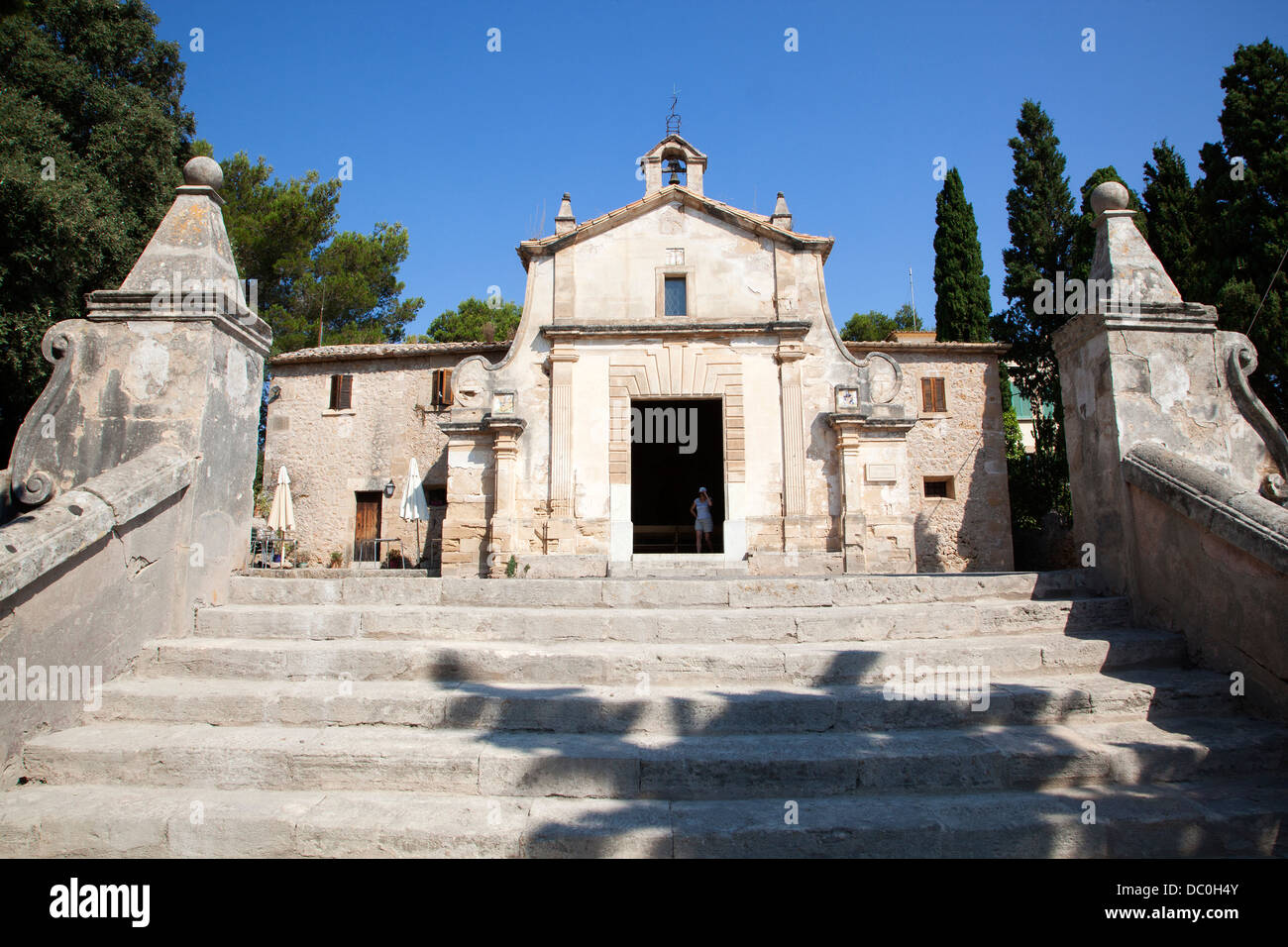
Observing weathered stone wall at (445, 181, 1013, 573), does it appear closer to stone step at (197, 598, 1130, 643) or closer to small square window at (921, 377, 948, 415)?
stone step at (197, 598, 1130, 643)

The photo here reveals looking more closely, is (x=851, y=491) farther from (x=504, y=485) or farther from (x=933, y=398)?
(x=933, y=398)

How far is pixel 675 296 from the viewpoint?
1484 cm

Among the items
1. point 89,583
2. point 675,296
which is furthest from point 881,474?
point 89,583

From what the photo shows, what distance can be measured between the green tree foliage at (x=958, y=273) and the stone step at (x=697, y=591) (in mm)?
19840

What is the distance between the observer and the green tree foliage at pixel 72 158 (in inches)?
523

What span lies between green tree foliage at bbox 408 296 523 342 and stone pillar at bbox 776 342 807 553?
890 inches

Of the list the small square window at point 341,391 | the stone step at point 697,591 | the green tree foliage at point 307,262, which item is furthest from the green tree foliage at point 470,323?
the stone step at point 697,591

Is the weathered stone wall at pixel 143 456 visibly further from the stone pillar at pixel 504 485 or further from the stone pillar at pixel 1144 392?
the stone pillar at pixel 1144 392

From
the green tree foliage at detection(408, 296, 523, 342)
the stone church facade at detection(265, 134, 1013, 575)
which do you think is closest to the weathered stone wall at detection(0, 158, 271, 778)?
the stone church facade at detection(265, 134, 1013, 575)

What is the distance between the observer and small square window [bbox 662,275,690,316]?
1475 cm

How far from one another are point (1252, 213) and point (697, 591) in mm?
18487

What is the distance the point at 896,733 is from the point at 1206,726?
6.31ft

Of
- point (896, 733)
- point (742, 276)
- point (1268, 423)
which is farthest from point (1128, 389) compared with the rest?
point (742, 276)
